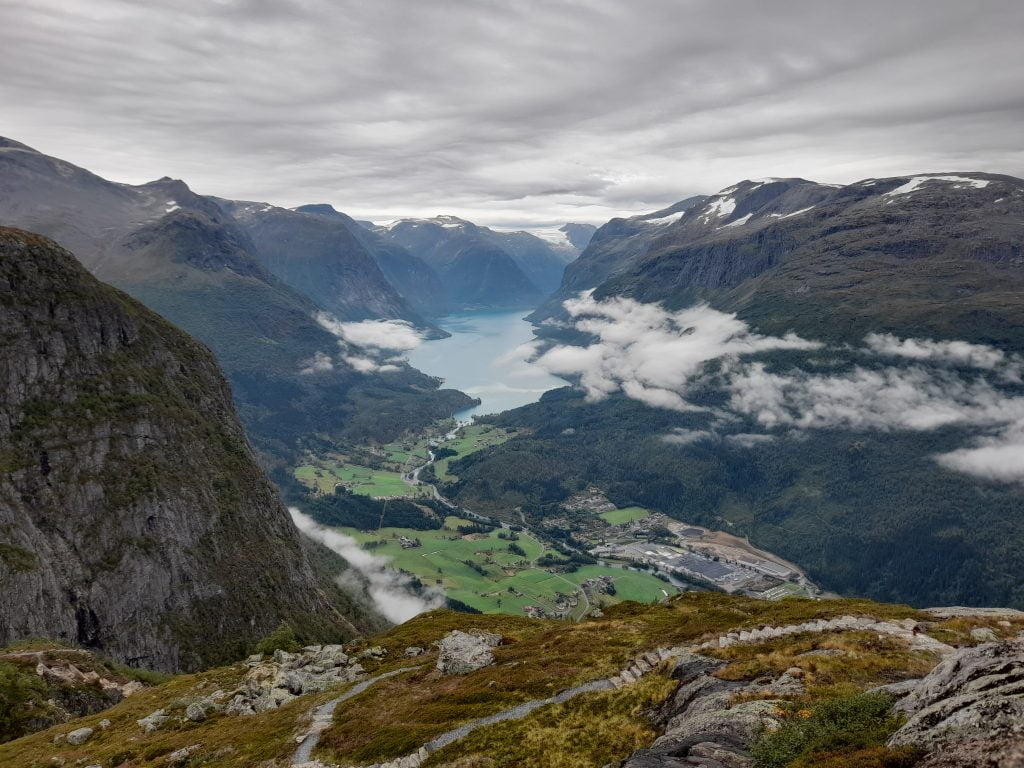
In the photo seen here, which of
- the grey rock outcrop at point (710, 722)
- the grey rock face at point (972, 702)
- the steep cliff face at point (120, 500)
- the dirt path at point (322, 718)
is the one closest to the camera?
the grey rock face at point (972, 702)

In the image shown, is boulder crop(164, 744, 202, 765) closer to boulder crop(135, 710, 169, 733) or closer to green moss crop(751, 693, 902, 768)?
boulder crop(135, 710, 169, 733)

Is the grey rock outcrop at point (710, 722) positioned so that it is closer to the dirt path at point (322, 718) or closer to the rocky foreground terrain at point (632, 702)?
the rocky foreground terrain at point (632, 702)

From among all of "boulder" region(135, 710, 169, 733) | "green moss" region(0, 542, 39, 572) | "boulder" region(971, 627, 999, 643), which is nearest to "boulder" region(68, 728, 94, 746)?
"boulder" region(135, 710, 169, 733)

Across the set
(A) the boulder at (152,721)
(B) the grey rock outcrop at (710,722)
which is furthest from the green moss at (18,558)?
(B) the grey rock outcrop at (710,722)

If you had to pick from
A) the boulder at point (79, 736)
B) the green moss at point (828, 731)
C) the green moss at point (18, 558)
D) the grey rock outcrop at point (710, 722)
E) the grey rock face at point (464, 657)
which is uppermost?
the green moss at point (828, 731)

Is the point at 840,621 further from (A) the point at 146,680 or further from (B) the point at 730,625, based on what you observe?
(A) the point at 146,680

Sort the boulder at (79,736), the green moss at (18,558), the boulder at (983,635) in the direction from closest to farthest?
1. the boulder at (983,635)
2. the boulder at (79,736)
3. the green moss at (18,558)

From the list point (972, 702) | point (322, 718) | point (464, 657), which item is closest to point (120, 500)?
point (322, 718)
